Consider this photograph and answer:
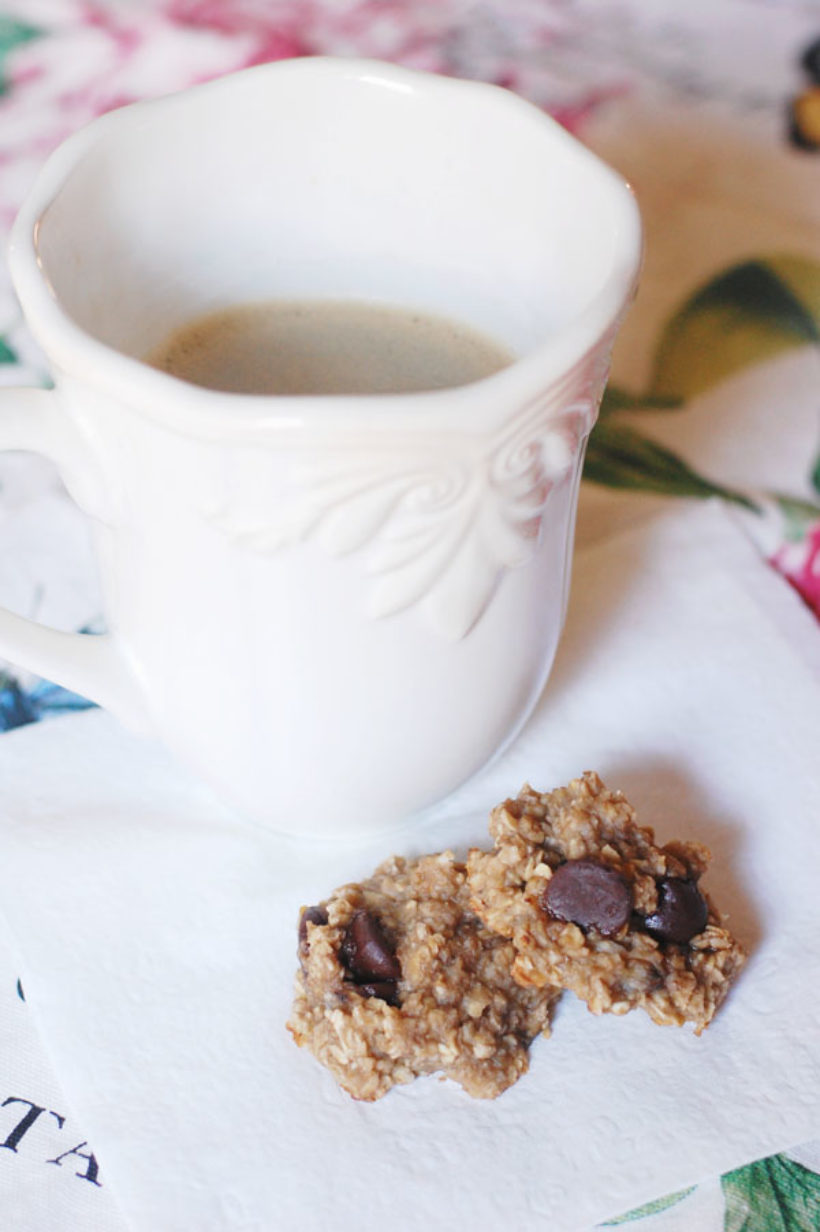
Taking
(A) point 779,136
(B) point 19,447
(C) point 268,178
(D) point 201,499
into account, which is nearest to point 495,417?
(D) point 201,499

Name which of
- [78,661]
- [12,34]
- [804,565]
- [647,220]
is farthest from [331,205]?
[12,34]

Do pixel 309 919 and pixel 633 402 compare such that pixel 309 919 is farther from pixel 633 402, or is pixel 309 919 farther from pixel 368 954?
pixel 633 402

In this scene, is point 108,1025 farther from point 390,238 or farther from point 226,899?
point 390,238

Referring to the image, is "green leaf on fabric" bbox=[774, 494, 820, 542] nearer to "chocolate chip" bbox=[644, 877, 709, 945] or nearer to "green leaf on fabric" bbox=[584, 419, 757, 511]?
"green leaf on fabric" bbox=[584, 419, 757, 511]

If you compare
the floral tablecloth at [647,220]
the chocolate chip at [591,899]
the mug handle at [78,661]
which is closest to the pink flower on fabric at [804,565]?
the floral tablecloth at [647,220]

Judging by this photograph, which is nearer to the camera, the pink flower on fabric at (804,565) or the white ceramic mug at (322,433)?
the white ceramic mug at (322,433)

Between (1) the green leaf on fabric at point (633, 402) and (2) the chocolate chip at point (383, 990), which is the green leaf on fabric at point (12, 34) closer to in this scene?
(1) the green leaf on fabric at point (633, 402)
